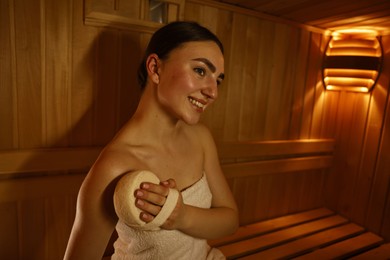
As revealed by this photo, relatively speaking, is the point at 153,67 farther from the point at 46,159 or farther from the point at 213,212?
the point at 46,159

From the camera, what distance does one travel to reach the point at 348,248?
84.2 inches

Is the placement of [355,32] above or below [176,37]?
above

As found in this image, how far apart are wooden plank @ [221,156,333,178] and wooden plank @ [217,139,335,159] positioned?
7 cm

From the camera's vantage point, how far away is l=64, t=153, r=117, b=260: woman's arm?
1.03m

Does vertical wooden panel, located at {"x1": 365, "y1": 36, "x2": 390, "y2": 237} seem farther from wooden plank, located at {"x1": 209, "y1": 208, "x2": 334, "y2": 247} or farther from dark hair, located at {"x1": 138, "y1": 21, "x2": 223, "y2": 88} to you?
dark hair, located at {"x1": 138, "y1": 21, "x2": 223, "y2": 88}

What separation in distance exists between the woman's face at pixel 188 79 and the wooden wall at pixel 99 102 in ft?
2.20

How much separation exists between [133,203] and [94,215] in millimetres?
269

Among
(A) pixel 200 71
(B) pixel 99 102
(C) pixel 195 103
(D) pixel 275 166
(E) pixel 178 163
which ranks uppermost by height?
(A) pixel 200 71

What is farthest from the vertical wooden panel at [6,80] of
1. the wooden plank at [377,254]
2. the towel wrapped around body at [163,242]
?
the wooden plank at [377,254]

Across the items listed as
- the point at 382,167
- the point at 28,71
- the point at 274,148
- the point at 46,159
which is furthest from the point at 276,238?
the point at 28,71

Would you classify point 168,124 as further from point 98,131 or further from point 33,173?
point 33,173

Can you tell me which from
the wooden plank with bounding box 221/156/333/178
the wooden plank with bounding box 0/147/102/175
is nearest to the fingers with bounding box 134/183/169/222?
the wooden plank with bounding box 0/147/102/175

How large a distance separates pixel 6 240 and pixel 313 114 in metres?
2.50

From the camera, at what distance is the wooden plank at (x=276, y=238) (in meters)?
1.99
